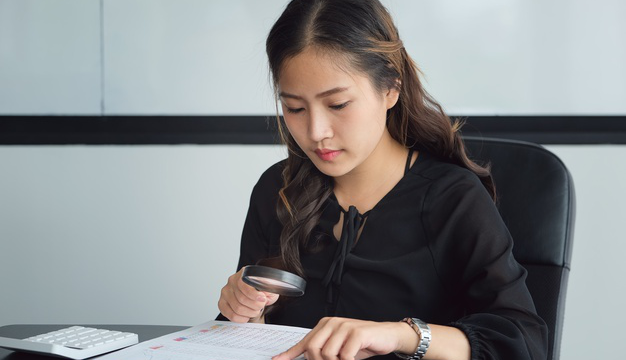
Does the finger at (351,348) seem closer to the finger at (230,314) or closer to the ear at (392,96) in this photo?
the finger at (230,314)

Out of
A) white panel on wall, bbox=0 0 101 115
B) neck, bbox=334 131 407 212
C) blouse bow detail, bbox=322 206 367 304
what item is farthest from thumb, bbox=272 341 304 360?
white panel on wall, bbox=0 0 101 115

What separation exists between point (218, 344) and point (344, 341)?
0.76 ft

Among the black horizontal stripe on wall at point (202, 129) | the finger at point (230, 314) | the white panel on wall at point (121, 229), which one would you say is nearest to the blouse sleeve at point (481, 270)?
the finger at point (230, 314)

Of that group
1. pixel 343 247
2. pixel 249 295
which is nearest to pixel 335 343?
pixel 249 295

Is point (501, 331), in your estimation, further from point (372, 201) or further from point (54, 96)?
point (54, 96)

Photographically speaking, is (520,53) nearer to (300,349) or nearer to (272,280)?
(272,280)

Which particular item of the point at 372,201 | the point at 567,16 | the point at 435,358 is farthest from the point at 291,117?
the point at 567,16

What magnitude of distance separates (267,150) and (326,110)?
3.65ft

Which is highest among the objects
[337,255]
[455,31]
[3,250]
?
[455,31]

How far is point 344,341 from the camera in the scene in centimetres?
94

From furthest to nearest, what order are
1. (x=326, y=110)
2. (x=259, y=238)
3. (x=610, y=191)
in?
1. (x=610, y=191)
2. (x=259, y=238)
3. (x=326, y=110)

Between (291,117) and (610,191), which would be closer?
(291,117)

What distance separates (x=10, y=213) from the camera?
245 centimetres

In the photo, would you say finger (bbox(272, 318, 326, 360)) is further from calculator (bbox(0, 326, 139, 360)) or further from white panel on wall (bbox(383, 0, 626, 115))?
white panel on wall (bbox(383, 0, 626, 115))
